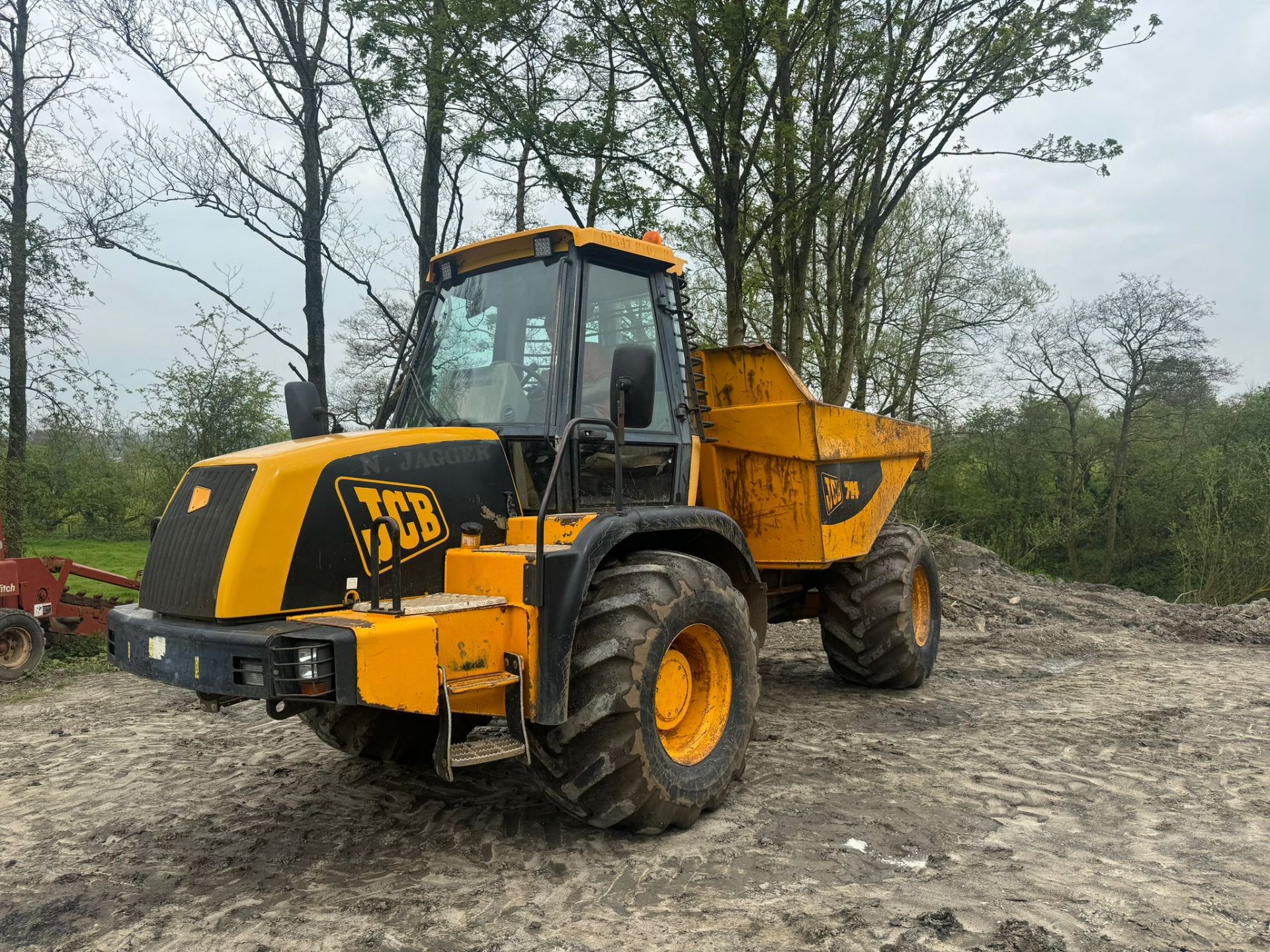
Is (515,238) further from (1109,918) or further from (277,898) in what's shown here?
(1109,918)

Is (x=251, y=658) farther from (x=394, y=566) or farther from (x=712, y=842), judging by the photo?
(x=712, y=842)

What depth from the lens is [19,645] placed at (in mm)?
8211

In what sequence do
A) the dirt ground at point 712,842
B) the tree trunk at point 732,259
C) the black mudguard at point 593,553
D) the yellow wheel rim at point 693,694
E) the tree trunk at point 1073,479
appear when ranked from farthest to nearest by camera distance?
the tree trunk at point 1073,479
the tree trunk at point 732,259
the yellow wheel rim at point 693,694
the black mudguard at point 593,553
the dirt ground at point 712,842

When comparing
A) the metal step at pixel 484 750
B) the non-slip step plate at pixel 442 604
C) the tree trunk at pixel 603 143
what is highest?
the tree trunk at pixel 603 143

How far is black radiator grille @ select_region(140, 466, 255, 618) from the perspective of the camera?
3.46 m

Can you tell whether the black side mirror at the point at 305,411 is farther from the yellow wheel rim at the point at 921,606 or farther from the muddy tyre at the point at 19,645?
the muddy tyre at the point at 19,645

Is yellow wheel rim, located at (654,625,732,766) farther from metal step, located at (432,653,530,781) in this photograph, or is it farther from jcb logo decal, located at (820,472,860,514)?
jcb logo decal, located at (820,472,860,514)

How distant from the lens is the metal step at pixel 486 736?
3352 mm

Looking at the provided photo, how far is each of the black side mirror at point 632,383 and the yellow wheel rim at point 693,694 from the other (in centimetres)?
100

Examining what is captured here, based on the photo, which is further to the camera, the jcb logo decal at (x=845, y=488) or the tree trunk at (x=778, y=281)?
the tree trunk at (x=778, y=281)

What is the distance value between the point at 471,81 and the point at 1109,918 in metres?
9.68

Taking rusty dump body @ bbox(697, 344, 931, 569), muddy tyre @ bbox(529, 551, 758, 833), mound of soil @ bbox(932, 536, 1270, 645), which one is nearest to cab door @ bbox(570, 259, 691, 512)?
muddy tyre @ bbox(529, 551, 758, 833)

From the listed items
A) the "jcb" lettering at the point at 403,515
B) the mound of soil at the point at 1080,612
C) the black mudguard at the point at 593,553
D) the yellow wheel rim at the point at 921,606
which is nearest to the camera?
the black mudguard at the point at 593,553

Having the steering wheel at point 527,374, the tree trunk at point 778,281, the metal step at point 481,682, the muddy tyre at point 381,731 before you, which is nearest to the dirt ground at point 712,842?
the muddy tyre at point 381,731
